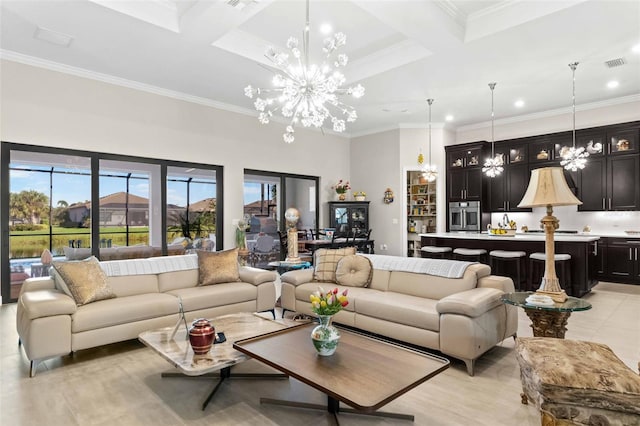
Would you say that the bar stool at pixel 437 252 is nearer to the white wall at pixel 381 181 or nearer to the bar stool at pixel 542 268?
the bar stool at pixel 542 268

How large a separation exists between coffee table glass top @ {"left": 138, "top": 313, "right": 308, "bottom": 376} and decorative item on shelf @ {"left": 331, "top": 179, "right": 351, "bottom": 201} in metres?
6.01

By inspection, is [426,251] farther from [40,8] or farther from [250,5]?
[40,8]

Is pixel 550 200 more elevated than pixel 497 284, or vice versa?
pixel 550 200

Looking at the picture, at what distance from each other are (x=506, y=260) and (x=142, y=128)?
6505mm

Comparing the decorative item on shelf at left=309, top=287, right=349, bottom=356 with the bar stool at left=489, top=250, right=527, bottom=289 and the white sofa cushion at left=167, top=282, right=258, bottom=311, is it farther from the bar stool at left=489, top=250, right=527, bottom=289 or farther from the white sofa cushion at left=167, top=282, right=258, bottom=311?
the bar stool at left=489, top=250, right=527, bottom=289

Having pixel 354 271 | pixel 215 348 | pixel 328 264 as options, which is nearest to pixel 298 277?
pixel 328 264

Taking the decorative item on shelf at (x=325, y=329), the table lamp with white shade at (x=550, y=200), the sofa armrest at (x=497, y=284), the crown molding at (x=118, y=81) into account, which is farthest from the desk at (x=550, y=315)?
the crown molding at (x=118, y=81)

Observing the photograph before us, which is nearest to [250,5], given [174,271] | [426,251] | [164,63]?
[164,63]

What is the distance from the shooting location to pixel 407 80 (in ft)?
19.9

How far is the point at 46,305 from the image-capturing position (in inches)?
120

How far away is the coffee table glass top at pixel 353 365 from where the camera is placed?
1899 mm

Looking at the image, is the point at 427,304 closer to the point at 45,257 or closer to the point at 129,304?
the point at 129,304

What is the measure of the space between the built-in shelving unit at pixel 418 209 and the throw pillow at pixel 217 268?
18.4 ft

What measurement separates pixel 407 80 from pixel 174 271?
4.61m
